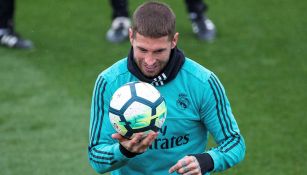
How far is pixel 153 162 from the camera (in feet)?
16.2

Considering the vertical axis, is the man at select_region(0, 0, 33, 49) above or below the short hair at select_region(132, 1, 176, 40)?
below

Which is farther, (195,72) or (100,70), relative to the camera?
(100,70)

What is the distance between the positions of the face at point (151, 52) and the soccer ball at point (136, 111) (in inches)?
9.1

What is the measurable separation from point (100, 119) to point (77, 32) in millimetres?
6171

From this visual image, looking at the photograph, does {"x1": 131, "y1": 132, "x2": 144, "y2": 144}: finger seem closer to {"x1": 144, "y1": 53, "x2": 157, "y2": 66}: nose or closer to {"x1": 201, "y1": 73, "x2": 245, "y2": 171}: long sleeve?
{"x1": 144, "y1": 53, "x2": 157, "y2": 66}: nose

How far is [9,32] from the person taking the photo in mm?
10273

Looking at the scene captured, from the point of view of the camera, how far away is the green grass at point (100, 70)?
752 cm

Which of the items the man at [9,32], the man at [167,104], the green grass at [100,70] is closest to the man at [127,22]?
the green grass at [100,70]

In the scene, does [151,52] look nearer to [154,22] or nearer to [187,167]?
[154,22]

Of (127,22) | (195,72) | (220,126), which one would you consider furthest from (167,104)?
(127,22)

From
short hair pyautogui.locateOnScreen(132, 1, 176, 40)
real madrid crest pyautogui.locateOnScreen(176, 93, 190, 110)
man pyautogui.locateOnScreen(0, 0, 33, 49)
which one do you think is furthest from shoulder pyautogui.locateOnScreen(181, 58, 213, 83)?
man pyautogui.locateOnScreen(0, 0, 33, 49)

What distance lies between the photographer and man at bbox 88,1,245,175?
4586 mm

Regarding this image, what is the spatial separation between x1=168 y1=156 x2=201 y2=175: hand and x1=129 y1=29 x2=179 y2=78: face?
24.9 inches

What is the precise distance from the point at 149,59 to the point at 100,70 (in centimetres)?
498
